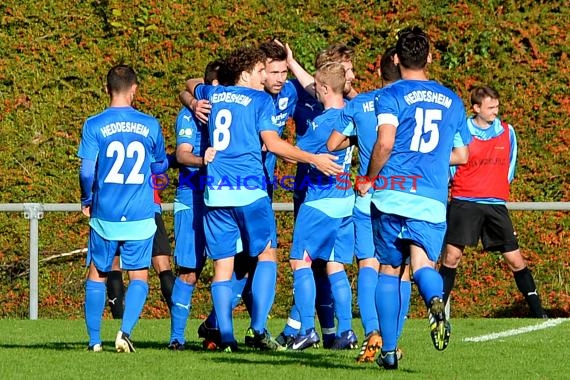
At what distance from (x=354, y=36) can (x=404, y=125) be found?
8.21 meters

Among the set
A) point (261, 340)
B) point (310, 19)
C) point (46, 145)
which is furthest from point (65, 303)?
point (261, 340)

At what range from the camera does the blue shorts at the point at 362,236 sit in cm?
1038

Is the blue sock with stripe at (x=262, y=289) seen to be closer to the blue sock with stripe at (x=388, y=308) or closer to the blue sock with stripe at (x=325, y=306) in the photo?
the blue sock with stripe at (x=325, y=306)

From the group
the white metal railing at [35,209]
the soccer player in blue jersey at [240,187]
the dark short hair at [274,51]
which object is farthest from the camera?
the white metal railing at [35,209]

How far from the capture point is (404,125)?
8062 millimetres

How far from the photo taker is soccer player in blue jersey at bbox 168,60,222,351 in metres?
10.1

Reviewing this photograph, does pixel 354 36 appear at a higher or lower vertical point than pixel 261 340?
higher

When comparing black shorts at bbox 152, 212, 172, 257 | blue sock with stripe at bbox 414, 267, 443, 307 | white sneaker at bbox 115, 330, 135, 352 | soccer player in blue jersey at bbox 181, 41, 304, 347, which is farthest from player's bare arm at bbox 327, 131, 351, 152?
black shorts at bbox 152, 212, 172, 257

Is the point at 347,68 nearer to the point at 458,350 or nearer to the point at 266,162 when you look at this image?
the point at 266,162

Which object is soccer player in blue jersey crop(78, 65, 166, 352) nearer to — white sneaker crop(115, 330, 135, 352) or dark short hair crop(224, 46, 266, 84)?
white sneaker crop(115, 330, 135, 352)

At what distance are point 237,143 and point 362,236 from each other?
1.53 meters

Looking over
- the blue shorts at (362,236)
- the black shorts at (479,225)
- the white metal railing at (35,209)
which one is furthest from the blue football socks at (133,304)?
the black shorts at (479,225)

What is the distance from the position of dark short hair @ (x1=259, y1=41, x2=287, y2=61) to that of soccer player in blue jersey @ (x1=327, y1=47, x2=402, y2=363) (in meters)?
0.84

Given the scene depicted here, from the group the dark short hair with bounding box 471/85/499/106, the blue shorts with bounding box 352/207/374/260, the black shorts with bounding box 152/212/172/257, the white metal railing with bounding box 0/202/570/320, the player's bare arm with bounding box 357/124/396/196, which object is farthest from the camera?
the white metal railing with bounding box 0/202/570/320
